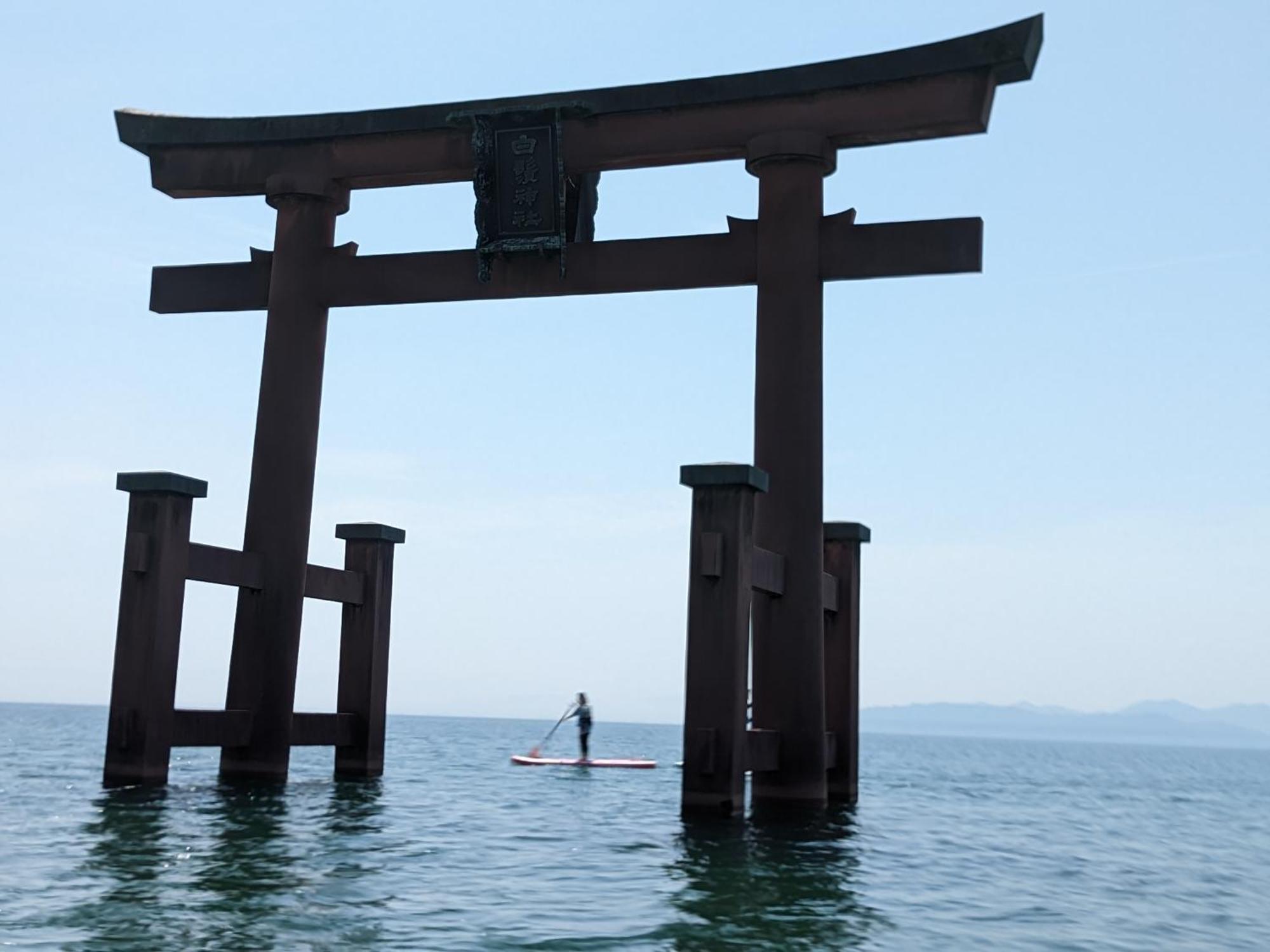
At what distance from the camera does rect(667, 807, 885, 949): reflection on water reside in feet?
35.1

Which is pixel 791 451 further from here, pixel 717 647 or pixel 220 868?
pixel 220 868

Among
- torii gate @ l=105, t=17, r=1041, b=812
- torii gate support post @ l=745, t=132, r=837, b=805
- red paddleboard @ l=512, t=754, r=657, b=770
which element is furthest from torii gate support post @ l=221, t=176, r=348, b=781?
red paddleboard @ l=512, t=754, r=657, b=770

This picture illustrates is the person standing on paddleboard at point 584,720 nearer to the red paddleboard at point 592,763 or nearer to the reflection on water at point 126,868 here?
the red paddleboard at point 592,763

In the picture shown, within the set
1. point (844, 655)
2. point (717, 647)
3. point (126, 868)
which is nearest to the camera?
point (126, 868)

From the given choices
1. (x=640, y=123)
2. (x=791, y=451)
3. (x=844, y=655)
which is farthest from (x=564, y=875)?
(x=640, y=123)

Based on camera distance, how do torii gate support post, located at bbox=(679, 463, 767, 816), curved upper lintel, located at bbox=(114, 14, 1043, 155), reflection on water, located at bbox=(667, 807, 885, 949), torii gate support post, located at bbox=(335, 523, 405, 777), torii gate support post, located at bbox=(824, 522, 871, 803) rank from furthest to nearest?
1. torii gate support post, located at bbox=(335, 523, 405, 777)
2. torii gate support post, located at bbox=(824, 522, 871, 803)
3. curved upper lintel, located at bbox=(114, 14, 1043, 155)
4. torii gate support post, located at bbox=(679, 463, 767, 816)
5. reflection on water, located at bbox=(667, 807, 885, 949)

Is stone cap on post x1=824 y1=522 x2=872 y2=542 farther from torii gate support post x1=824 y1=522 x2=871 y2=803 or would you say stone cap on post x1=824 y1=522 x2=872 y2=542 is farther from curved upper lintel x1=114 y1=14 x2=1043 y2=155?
curved upper lintel x1=114 y1=14 x2=1043 y2=155

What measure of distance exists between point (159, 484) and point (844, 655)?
9.30 metres

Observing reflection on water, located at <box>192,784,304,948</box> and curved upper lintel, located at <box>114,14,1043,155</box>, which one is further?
curved upper lintel, located at <box>114,14,1043,155</box>

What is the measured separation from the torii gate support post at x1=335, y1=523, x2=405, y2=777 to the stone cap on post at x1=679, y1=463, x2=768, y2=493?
739 centimetres

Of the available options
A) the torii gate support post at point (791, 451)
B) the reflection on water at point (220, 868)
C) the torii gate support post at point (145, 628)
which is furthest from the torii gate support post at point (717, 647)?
the torii gate support post at point (145, 628)

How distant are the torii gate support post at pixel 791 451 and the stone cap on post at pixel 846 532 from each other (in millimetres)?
2168

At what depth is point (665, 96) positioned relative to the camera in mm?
20109

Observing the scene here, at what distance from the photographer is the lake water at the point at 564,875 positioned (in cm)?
1052
